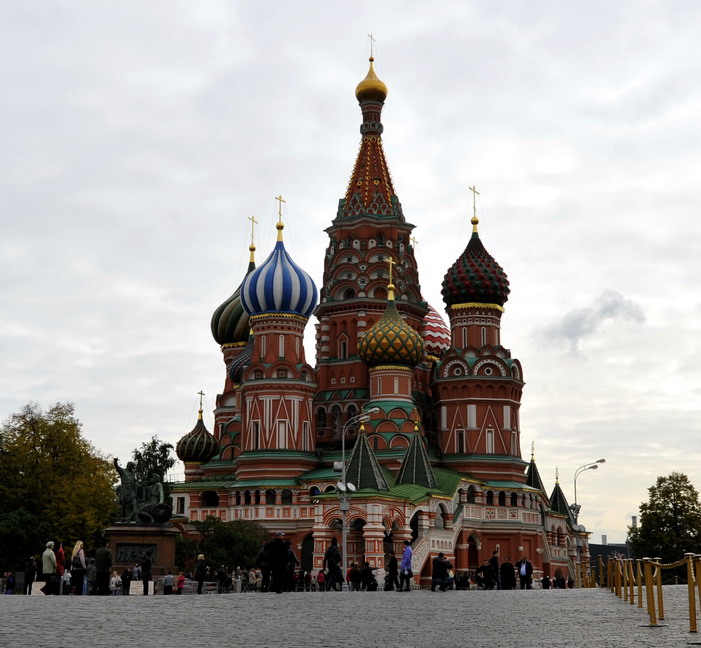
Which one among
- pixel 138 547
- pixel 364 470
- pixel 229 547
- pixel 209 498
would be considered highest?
pixel 364 470

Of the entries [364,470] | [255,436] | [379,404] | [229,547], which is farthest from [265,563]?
[255,436]

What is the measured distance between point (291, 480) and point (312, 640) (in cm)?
4443

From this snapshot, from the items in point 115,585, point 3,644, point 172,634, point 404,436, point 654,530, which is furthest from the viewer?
point 654,530

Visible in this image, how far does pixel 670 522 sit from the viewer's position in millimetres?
62062

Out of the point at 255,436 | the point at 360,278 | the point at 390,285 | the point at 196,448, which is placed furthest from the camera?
the point at 196,448

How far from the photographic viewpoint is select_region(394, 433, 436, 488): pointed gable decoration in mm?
53875

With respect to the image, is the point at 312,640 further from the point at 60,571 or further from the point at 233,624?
the point at 60,571

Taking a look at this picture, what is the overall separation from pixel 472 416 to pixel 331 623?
45.2 metres

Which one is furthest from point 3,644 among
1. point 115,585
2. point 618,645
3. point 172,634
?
point 115,585

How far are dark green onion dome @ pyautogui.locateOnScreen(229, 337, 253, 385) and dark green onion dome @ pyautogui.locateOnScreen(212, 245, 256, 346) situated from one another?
2.74m

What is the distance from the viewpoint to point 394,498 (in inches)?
1954

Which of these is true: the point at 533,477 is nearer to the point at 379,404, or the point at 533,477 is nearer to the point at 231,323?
the point at 379,404

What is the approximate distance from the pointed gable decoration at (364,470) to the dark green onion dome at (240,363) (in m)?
16.1

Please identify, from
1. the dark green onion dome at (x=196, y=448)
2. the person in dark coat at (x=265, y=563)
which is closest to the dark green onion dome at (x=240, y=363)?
the dark green onion dome at (x=196, y=448)
